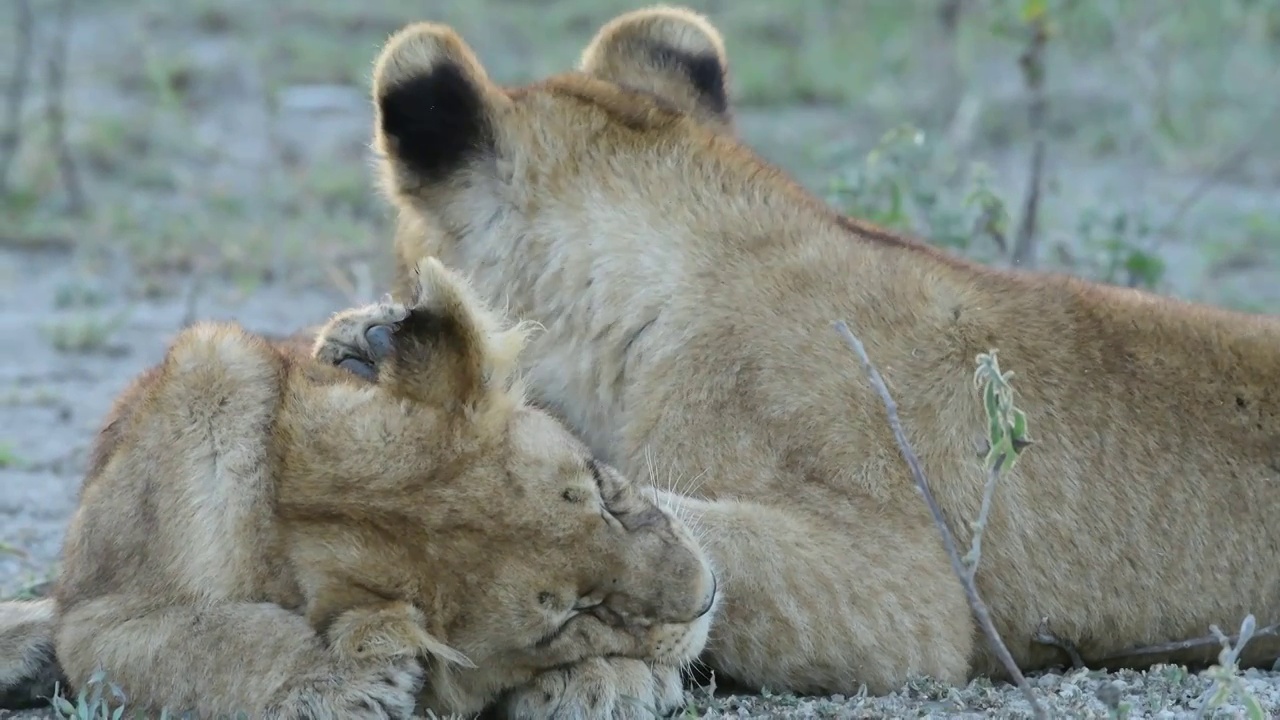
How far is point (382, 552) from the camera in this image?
2328mm

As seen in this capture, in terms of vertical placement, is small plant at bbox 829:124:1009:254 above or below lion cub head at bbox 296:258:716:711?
below

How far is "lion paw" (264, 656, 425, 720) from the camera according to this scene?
2.28 m

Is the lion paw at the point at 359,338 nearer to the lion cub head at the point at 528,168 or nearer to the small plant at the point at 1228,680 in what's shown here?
the lion cub head at the point at 528,168

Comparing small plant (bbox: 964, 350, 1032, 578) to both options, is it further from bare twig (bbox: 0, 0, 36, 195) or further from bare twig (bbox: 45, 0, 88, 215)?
bare twig (bbox: 0, 0, 36, 195)

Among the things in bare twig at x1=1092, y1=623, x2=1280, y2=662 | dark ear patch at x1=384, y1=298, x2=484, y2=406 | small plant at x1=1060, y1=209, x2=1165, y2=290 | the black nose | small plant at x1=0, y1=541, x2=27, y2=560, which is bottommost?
A: small plant at x1=0, y1=541, x2=27, y2=560

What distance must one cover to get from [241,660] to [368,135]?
18.2 feet

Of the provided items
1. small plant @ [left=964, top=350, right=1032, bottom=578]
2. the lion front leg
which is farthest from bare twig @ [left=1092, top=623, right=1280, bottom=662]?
the lion front leg

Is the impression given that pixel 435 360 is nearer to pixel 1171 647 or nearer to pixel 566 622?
pixel 566 622

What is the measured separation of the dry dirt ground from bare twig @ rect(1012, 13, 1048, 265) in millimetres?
108

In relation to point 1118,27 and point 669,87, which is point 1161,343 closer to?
point 669,87

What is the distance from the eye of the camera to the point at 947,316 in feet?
10.1

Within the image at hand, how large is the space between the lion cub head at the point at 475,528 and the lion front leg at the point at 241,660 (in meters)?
0.06

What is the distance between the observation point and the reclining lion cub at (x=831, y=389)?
9.11 ft

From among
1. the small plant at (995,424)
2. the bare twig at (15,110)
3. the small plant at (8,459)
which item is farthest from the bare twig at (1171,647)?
the bare twig at (15,110)
